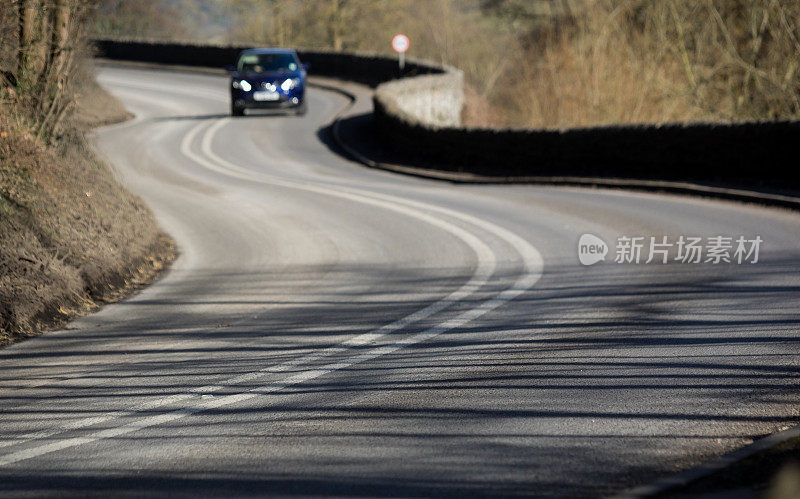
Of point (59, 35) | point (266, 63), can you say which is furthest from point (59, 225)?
point (266, 63)

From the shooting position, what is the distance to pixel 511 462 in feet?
16.8

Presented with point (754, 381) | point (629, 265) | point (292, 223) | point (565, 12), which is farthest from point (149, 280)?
point (565, 12)

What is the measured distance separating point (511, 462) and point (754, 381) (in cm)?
230

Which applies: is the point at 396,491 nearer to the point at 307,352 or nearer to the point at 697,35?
the point at 307,352

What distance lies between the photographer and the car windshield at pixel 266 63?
31.5m

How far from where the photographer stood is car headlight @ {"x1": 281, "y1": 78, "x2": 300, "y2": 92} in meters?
31.2

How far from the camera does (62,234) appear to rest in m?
11.1

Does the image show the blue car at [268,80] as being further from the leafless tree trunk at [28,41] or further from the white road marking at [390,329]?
the leafless tree trunk at [28,41]

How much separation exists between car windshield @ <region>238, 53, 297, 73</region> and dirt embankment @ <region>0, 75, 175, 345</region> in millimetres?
17433

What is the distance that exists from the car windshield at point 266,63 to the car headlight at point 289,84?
0.41 m

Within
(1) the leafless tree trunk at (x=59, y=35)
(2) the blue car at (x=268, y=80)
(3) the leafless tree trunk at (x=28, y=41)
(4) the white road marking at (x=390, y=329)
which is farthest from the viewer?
(2) the blue car at (x=268, y=80)

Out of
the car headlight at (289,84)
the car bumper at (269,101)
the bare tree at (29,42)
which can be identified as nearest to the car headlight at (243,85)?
the car bumper at (269,101)

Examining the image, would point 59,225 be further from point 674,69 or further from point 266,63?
point 674,69

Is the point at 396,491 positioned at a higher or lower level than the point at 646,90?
lower
